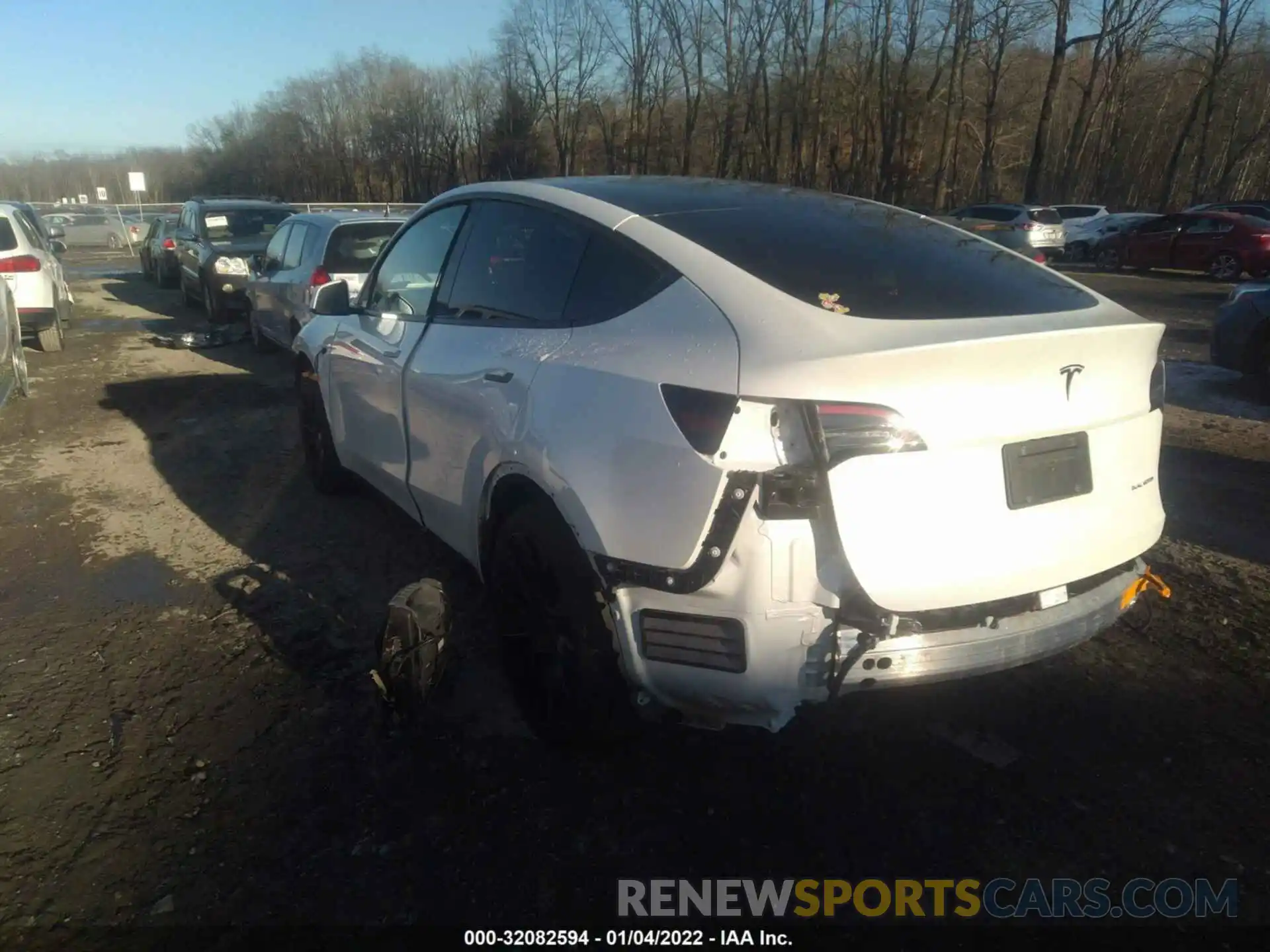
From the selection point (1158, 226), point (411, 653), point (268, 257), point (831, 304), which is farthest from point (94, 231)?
point (831, 304)

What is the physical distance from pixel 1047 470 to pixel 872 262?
0.83m

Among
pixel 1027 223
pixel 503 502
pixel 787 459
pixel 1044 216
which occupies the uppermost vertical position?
pixel 787 459

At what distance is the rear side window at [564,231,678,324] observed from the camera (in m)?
2.71

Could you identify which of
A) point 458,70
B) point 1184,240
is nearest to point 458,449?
point 1184,240

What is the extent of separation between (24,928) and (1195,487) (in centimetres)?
607

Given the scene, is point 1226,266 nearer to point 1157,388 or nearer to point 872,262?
point 1157,388

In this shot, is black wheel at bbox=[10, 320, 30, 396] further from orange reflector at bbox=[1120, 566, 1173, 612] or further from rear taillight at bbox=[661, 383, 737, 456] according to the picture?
orange reflector at bbox=[1120, 566, 1173, 612]

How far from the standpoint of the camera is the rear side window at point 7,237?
10125 mm

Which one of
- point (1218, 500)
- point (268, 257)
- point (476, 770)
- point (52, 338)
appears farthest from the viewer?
point (52, 338)

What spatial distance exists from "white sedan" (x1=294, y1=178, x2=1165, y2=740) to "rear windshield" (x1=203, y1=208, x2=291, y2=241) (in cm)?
1204

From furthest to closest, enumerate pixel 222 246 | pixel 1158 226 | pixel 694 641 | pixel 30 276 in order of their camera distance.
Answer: pixel 1158 226
pixel 222 246
pixel 30 276
pixel 694 641

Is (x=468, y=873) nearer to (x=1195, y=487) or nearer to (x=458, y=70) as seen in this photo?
(x=1195, y=487)

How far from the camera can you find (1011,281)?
2920 millimetres

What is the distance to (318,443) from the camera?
5.47m
